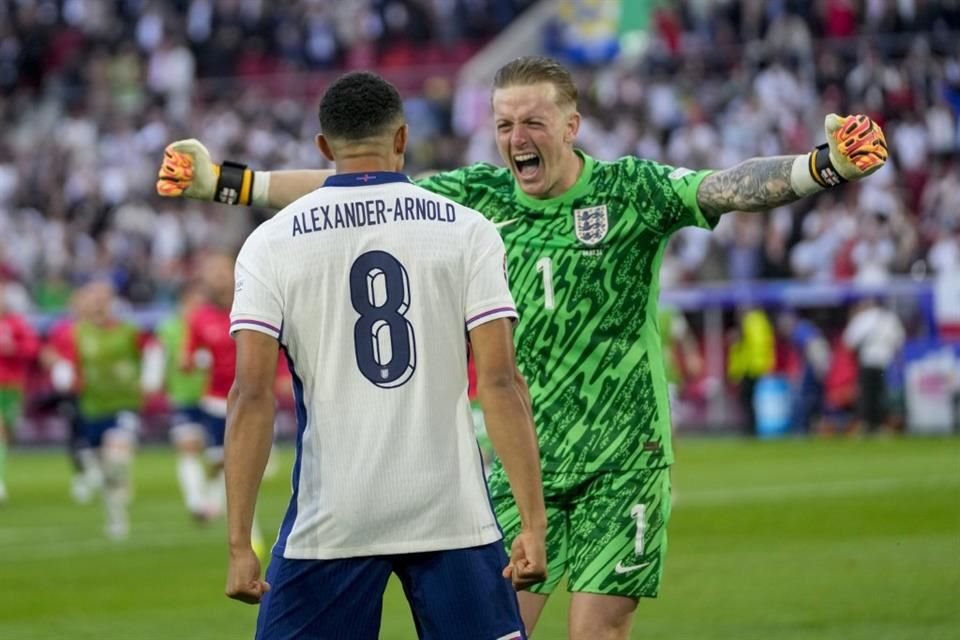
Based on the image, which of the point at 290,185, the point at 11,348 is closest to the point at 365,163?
the point at 290,185

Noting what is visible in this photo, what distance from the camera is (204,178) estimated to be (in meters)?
7.73

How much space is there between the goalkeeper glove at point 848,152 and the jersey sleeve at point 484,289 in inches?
64.0

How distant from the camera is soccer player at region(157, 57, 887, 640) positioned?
7449 mm

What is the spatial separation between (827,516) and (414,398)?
13015 mm

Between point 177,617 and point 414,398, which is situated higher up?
point 414,398

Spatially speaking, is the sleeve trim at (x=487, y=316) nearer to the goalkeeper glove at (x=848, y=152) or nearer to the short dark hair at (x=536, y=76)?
the goalkeeper glove at (x=848, y=152)

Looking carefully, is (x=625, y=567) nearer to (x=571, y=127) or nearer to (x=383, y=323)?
(x=571, y=127)

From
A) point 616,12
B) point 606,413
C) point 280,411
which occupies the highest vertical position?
point 616,12

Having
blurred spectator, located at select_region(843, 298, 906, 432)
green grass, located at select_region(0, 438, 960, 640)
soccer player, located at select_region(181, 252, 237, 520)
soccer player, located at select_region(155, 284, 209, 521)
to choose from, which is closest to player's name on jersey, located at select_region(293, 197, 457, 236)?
green grass, located at select_region(0, 438, 960, 640)

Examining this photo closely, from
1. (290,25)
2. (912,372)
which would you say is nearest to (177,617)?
(912,372)

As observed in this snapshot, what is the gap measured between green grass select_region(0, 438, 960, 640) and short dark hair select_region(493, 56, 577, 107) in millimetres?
4733

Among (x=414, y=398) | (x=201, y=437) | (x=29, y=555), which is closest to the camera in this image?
(x=414, y=398)

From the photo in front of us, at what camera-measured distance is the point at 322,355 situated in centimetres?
586

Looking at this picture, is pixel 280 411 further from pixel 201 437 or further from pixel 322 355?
pixel 322 355
